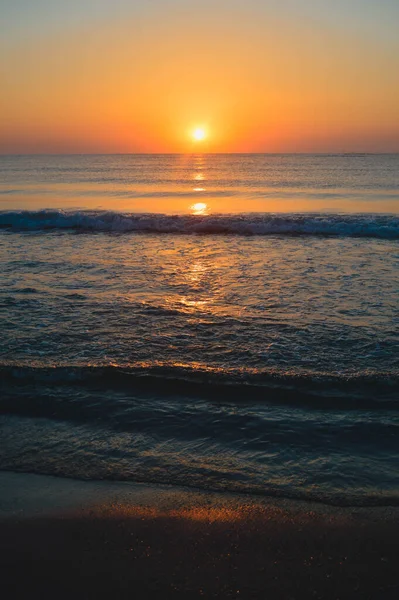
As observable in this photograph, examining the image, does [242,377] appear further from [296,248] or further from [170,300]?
[296,248]

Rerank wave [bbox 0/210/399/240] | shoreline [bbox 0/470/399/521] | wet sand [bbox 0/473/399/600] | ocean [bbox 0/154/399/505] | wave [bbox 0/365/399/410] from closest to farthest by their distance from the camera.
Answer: wet sand [bbox 0/473/399/600], shoreline [bbox 0/470/399/521], ocean [bbox 0/154/399/505], wave [bbox 0/365/399/410], wave [bbox 0/210/399/240]

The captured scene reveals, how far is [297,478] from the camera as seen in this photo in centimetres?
457

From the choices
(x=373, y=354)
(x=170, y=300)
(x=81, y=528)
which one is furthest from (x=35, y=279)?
(x=81, y=528)

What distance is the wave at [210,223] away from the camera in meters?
21.0

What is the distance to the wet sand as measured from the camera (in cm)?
331

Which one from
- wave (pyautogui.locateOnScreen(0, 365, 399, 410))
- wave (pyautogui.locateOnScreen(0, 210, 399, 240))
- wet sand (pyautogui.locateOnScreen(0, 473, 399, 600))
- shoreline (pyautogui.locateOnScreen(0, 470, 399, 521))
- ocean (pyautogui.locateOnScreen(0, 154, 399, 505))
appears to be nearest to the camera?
wet sand (pyautogui.locateOnScreen(0, 473, 399, 600))

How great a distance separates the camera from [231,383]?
6.44m

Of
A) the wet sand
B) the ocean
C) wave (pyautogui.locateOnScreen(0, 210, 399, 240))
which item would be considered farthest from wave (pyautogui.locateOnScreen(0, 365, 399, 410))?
wave (pyautogui.locateOnScreen(0, 210, 399, 240))

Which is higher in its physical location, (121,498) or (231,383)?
(231,383)

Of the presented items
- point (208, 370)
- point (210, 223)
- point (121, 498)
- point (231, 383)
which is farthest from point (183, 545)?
point (210, 223)

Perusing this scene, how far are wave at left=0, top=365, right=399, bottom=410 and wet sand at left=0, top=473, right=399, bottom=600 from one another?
1.93 metres

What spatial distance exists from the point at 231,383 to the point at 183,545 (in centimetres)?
287

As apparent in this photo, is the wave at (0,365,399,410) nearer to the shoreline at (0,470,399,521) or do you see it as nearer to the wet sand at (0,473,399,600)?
the shoreline at (0,470,399,521)

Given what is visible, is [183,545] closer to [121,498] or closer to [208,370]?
[121,498]
